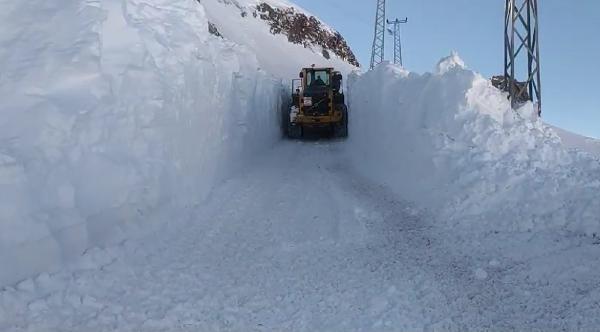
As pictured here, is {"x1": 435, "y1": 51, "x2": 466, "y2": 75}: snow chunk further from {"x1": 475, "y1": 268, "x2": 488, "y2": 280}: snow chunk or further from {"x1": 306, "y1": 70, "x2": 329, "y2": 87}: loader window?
{"x1": 306, "y1": 70, "x2": 329, "y2": 87}: loader window

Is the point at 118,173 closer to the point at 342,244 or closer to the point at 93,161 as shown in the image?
the point at 93,161

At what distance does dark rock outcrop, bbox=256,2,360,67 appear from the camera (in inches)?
2210

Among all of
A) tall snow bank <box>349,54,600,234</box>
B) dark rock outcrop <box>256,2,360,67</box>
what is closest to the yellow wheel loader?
tall snow bank <box>349,54,600,234</box>

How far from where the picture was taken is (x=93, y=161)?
6.45 m

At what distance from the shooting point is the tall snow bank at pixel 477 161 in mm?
7242

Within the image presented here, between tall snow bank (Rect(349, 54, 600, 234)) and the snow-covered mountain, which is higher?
the snow-covered mountain

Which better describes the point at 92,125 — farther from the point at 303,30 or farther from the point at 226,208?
the point at 303,30

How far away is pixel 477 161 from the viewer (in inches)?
342

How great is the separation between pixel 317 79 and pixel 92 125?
15869 mm

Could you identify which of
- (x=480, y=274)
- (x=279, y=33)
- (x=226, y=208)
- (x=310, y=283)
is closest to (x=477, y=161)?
(x=480, y=274)

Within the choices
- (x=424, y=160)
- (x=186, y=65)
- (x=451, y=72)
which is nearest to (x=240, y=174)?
(x=186, y=65)

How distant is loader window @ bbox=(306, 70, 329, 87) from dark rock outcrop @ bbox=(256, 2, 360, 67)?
33.3m

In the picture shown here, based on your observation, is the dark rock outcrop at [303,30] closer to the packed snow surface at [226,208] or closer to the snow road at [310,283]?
the packed snow surface at [226,208]

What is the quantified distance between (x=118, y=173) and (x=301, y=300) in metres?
3.04
